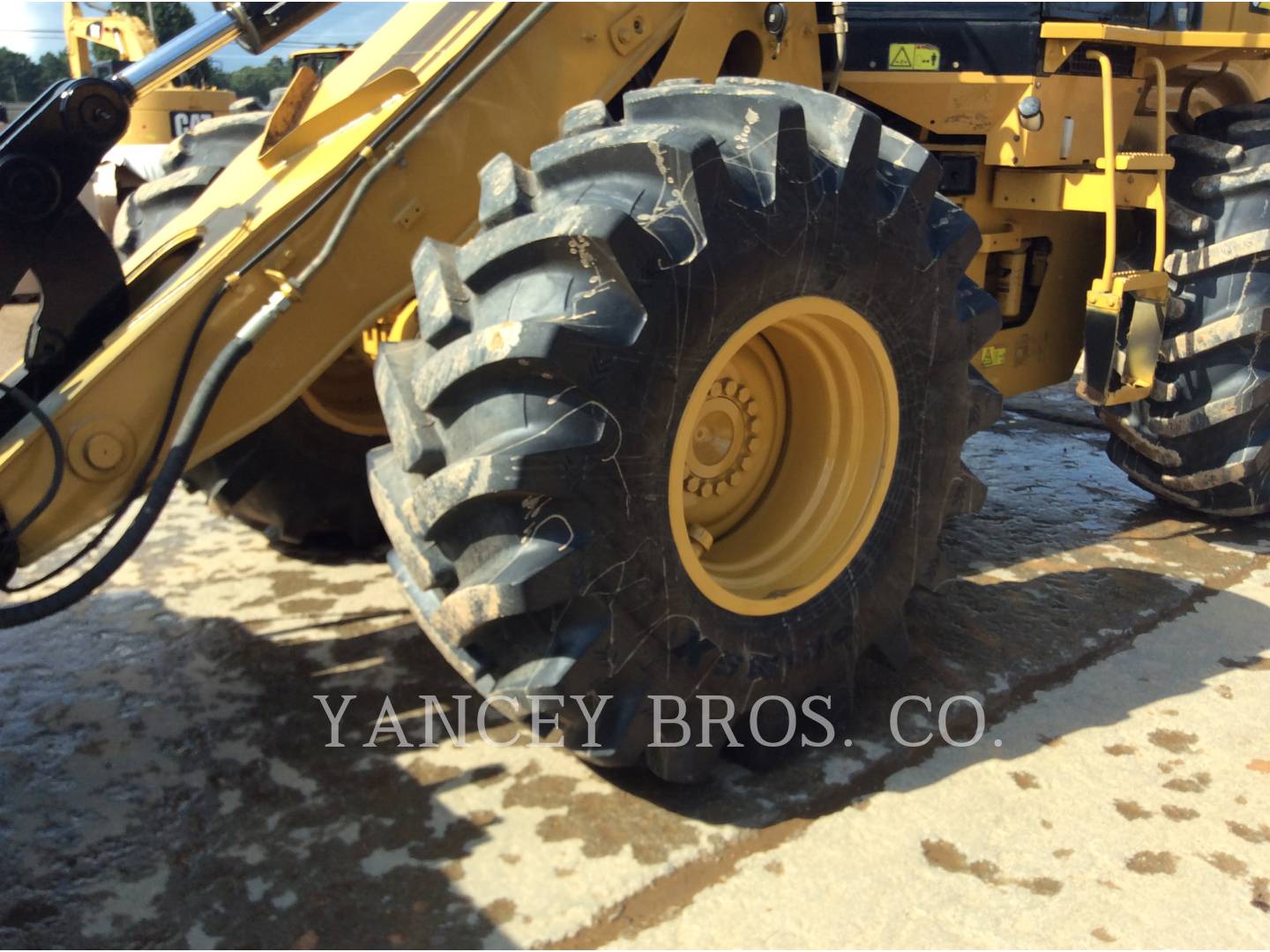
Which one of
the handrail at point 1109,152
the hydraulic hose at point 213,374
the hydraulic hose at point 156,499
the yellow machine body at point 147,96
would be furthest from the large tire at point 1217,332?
the yellow machine body at point 147,96

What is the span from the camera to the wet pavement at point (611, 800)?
91.1 inches

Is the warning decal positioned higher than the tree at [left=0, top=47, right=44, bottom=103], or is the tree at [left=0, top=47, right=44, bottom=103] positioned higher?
the tree at [left=0, top=47, right=44, bottom=103]

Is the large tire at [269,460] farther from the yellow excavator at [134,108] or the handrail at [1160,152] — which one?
the yellow excavator at [134,108]

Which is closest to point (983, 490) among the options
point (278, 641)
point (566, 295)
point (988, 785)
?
point (988, 785)

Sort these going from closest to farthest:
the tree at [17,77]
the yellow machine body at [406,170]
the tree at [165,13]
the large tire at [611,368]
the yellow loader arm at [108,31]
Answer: the large tire at [611,368], the yellow machine body at [406,170], the yellow loader arm at [108,31], the tree at [165,13], the tree at [17,77]

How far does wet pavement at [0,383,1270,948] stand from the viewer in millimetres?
2314

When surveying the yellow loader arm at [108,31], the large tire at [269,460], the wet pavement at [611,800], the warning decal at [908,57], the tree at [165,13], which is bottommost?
the wet pavement at [611,800]

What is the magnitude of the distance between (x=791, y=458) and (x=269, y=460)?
1824mm

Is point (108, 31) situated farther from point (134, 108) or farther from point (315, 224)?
point (315, 224)

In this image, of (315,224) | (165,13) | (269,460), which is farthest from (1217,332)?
(165,13)

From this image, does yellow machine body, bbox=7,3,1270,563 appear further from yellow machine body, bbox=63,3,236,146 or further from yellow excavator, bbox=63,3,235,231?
yellow machine body, bbox=63,3,236,146

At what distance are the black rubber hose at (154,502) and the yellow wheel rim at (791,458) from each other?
1088mm

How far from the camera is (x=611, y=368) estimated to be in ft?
7.65

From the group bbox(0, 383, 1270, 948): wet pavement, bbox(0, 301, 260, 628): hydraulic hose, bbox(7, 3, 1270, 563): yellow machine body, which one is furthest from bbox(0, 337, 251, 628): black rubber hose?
bbox(0, 383, 1270, 948): wet pavement
